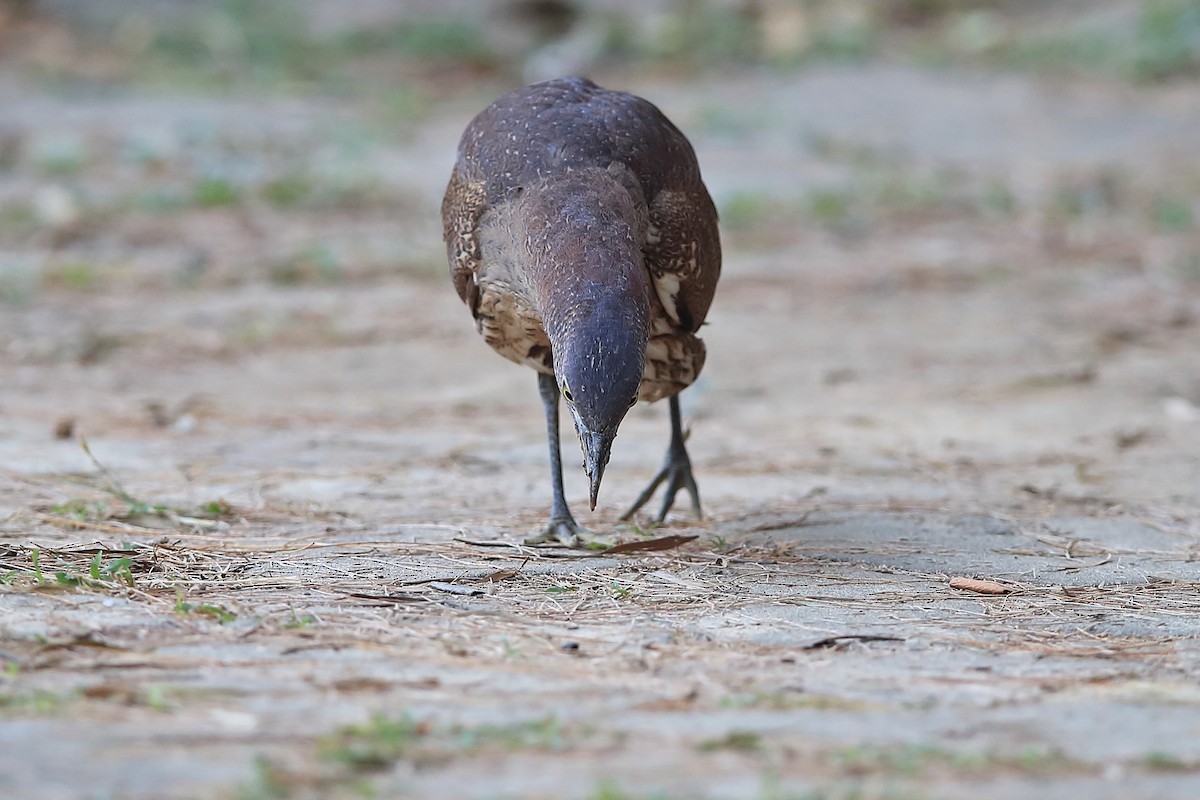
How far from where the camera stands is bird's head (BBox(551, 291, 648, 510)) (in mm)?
4223

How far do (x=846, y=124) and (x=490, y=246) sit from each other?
11.4m

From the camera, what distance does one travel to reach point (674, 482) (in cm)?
569

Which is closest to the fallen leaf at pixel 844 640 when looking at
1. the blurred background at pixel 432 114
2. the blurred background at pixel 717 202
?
the blurred background at pixel 717 202

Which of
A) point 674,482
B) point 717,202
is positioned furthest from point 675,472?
point 717,202

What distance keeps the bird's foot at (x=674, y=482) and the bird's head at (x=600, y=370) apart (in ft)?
4.09

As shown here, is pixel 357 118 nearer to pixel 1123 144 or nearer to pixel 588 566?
pixel 1123 144

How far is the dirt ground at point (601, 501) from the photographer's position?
2980mm

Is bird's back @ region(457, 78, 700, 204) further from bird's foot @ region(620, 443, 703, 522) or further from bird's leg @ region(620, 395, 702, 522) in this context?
bird's foot @ region(620, 443, 703, 522)

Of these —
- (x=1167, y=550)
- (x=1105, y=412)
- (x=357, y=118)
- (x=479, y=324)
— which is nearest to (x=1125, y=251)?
(x=1105, y=412)

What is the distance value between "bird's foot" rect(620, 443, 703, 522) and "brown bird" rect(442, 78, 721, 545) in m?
0.02

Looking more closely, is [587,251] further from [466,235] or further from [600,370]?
[466,235]

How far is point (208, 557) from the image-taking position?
449 centimetres

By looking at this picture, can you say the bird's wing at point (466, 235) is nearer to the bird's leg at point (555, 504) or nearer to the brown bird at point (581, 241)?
the brown bird at point (581, 241)

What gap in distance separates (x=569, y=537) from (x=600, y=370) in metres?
0.92
